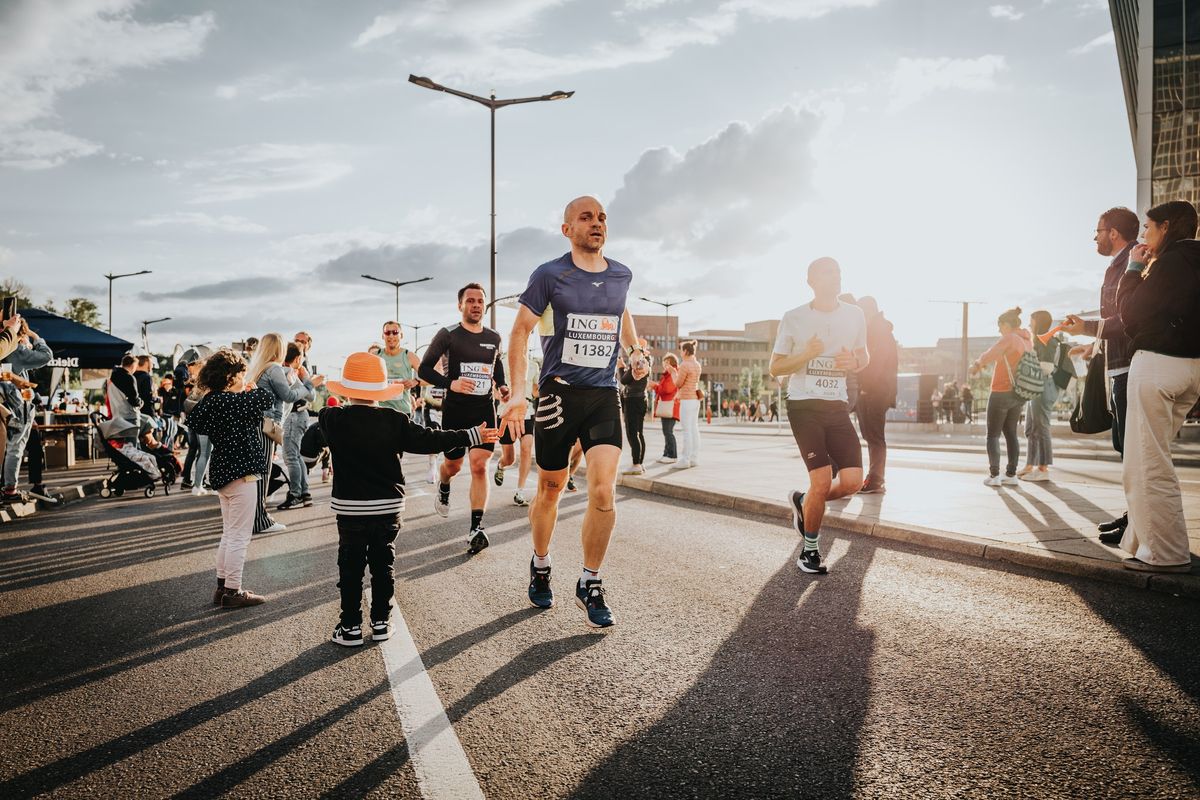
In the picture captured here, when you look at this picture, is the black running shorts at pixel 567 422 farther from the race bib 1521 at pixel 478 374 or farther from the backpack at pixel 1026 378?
the backpack at pixel 1026 378

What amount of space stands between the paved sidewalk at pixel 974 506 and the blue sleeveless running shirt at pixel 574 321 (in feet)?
11.2

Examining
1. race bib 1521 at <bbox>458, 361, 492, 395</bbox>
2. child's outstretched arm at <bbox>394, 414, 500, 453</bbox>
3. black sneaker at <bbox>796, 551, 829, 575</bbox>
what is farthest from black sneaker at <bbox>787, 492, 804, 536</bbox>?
race bib 1521 at <bbox>458, 361, 492, 395</bbox>

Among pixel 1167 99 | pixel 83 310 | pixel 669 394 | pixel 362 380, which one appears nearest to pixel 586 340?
pixel 362 380

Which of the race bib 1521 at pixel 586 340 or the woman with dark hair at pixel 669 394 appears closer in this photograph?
the race bib 1521 at pixel 586 340

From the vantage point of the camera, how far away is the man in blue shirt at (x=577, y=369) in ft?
14.6

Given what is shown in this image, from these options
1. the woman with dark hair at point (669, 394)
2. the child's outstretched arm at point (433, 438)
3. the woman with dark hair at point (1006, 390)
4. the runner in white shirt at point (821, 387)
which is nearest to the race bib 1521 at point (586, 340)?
the child's outstretched arm at point (433, 438)

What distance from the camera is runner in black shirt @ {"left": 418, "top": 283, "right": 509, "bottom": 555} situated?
22.5 ft

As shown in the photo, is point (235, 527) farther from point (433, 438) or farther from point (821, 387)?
point (821, 387)

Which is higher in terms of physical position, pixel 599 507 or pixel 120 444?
pixel 599 507

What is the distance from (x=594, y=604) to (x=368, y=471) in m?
1.44

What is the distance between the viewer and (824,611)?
4312 millimetres

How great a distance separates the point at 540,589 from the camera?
4598mm

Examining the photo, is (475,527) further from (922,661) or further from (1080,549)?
(1080,549)

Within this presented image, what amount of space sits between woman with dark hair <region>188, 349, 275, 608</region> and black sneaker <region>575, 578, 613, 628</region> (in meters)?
2.16
